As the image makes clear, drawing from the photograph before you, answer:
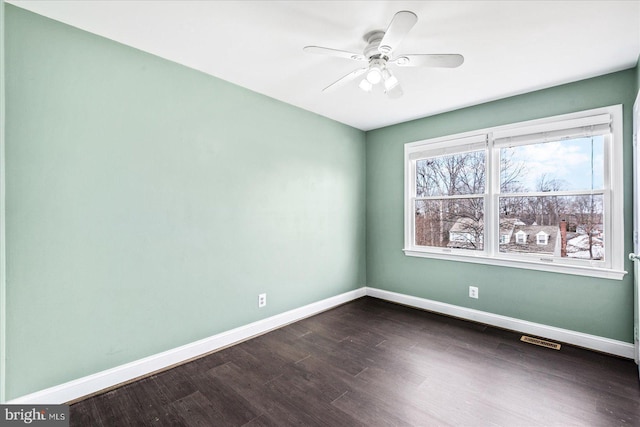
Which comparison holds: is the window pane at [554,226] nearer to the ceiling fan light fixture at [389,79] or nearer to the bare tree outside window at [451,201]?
the bare tree outside window at [451,201]

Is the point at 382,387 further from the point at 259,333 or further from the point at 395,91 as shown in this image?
the point at 395,91

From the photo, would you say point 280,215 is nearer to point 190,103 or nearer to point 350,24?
point 190,103

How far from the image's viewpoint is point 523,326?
2.99 metres

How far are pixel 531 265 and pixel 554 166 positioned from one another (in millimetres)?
1012

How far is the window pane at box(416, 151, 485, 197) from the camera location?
134 inches

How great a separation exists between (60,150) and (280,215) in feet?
6.20

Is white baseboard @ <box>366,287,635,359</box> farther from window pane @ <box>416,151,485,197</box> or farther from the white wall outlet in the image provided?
the white wall outlet

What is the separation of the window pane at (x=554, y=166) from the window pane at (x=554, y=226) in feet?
0.40

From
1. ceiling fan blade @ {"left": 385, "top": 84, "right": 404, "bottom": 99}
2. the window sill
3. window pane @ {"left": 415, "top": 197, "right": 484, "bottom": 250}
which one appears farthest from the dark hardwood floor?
ceiling fan blade @ {"left": 385, "top": 84, "right": 404, "bottom": 99}

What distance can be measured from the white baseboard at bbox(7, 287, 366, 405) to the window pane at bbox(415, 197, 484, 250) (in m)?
1.85

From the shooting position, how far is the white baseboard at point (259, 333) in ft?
6.26

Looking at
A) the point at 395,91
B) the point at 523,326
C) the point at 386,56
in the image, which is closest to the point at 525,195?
the point at 523,326

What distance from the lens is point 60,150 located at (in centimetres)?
188

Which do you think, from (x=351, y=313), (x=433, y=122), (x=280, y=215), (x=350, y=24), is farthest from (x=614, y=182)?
(x=280, y=215)
